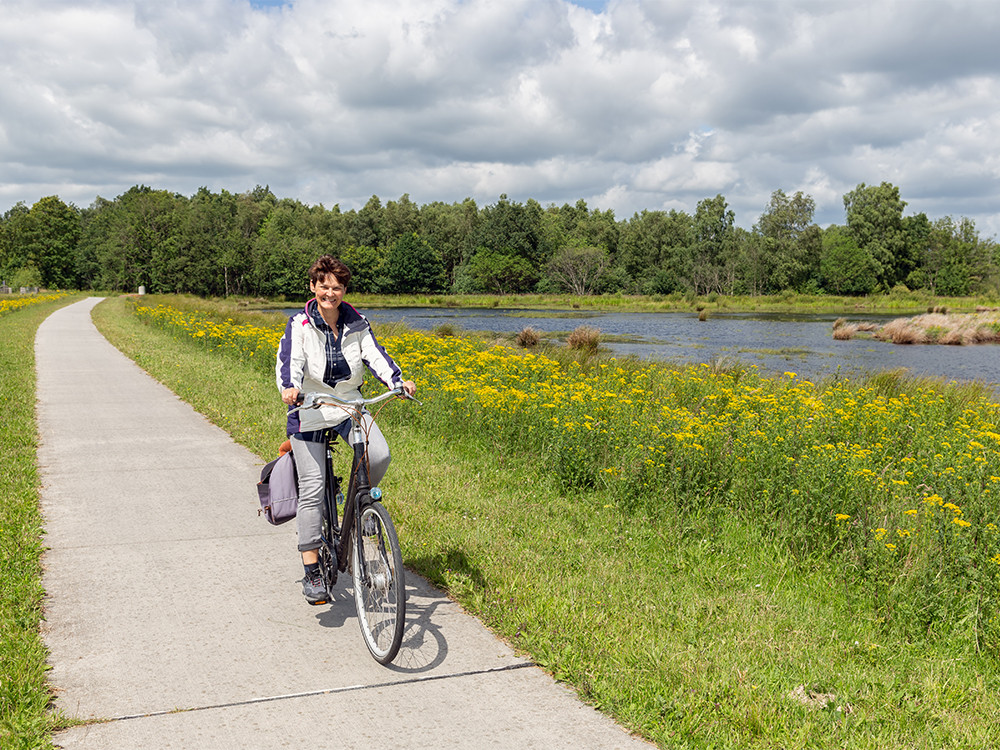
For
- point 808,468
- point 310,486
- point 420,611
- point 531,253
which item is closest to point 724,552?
Answer: point 808,468

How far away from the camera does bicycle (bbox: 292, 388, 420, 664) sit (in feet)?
12.5

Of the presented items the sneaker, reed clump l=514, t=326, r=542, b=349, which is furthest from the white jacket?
reed clump l=514, t=326, r=542, b=349

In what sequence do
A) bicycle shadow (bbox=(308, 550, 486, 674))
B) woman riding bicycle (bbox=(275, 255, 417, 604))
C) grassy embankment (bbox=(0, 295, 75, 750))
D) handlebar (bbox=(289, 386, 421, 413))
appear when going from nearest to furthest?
grassy embankment (bbox=(0, 295, 75, 750)) → bicycle shadow (bbox=(308, 550, 486, 674)) → handlebar (bbox=(289, 386, 421, 413)) → woman riding bicycle (bbox=(275, 255, 417, 604))

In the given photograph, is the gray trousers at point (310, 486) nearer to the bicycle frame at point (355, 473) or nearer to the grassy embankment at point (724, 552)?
the bicycle frame at point (355, 473)

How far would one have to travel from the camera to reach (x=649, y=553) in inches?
222

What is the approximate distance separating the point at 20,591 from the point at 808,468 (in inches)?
227

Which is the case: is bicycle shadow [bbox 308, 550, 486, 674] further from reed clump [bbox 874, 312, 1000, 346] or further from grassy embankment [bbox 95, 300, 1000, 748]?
reed clump [bbox 874, 312, 1000, 346]

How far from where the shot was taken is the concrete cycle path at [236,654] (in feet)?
10.8

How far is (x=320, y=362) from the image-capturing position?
4.36 metres

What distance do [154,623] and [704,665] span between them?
9.91 ft

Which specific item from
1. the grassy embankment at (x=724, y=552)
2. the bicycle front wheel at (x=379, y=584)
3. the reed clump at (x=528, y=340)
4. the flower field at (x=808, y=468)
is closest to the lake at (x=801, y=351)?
the reed clump at (x=528, y=340)

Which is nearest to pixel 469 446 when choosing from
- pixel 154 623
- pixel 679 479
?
pixel 679 479

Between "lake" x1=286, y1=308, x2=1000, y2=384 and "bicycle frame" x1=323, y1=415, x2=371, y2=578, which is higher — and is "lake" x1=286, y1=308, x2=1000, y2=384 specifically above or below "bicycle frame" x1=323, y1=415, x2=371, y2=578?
below

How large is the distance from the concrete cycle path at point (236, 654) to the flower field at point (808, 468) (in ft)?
8.61
